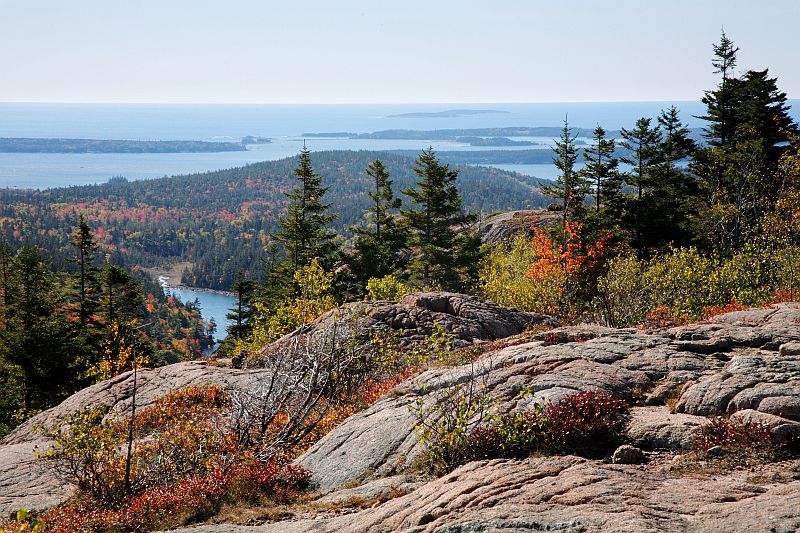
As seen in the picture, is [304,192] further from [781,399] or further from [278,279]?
[781,399]

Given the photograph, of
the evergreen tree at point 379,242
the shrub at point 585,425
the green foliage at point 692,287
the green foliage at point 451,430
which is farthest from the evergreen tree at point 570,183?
the shrub at point 585,425

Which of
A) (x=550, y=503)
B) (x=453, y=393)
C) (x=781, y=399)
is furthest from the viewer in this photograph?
(x=453, y=393)

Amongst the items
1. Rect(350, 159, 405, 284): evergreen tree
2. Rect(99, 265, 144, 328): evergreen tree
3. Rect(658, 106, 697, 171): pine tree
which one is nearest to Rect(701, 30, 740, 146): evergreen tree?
Rect(658, 106, 697, 171): pine tree

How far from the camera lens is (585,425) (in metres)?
10.9

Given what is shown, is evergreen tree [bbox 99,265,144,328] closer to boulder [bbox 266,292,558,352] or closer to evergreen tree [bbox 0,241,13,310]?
evergreen tree [bbox 0,241,13,310]

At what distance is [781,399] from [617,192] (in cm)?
5045

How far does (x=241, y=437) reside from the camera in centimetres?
1598

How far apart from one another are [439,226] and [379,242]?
8.39 meters

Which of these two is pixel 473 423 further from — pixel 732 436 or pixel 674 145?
pixel 674 145

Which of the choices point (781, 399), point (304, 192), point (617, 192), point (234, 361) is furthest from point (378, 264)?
point (781, 399)

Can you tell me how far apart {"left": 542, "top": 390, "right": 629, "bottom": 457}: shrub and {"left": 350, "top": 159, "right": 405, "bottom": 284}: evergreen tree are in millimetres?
50653

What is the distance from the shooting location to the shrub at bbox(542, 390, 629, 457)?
10.8 meters

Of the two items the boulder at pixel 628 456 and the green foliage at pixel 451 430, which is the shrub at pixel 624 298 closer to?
the green foliage at pixel 451 430

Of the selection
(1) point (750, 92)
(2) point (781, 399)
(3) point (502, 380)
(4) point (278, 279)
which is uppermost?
(1) point (750, 92)
